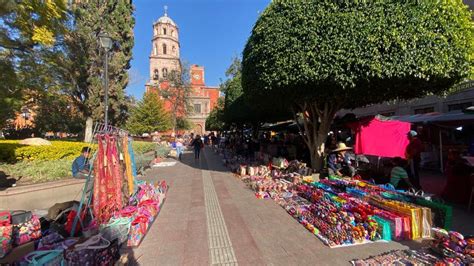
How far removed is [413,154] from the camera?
23.5 ft

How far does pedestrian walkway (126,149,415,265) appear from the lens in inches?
152

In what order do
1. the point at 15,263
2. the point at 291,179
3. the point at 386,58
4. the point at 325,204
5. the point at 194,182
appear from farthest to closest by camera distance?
the point at 194,182 < the point at 291,179 < the point at 386,58 < the point at 325,204 < the point at 15,263

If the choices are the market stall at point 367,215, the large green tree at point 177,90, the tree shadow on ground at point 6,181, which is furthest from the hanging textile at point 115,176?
the large green tree at point 177,90

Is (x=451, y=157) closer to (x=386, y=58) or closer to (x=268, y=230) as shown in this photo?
(x=386, y=58)

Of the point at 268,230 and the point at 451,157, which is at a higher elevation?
the point at 451,157

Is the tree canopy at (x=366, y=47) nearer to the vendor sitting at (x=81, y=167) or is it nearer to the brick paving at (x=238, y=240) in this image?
the brick paving at (x=238, y=240)

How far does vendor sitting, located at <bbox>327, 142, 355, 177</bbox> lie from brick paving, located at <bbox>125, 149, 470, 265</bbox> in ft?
9.20

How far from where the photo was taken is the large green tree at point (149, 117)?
127ft

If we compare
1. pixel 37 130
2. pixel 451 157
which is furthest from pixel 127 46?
pixel 451 157

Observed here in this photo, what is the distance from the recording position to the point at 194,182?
10.2m

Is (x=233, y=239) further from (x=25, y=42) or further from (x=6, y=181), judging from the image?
(x=25, y=42)

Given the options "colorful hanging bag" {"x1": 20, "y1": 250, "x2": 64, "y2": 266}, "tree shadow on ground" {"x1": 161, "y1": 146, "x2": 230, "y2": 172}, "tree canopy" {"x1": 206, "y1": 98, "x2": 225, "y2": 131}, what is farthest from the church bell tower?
"colorful hanging bag" {"x1": 20, "y1": 250, "x2": 64, "y2": 266}

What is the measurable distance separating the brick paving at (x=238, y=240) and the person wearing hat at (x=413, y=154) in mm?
3810

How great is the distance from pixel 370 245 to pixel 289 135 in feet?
54.3
